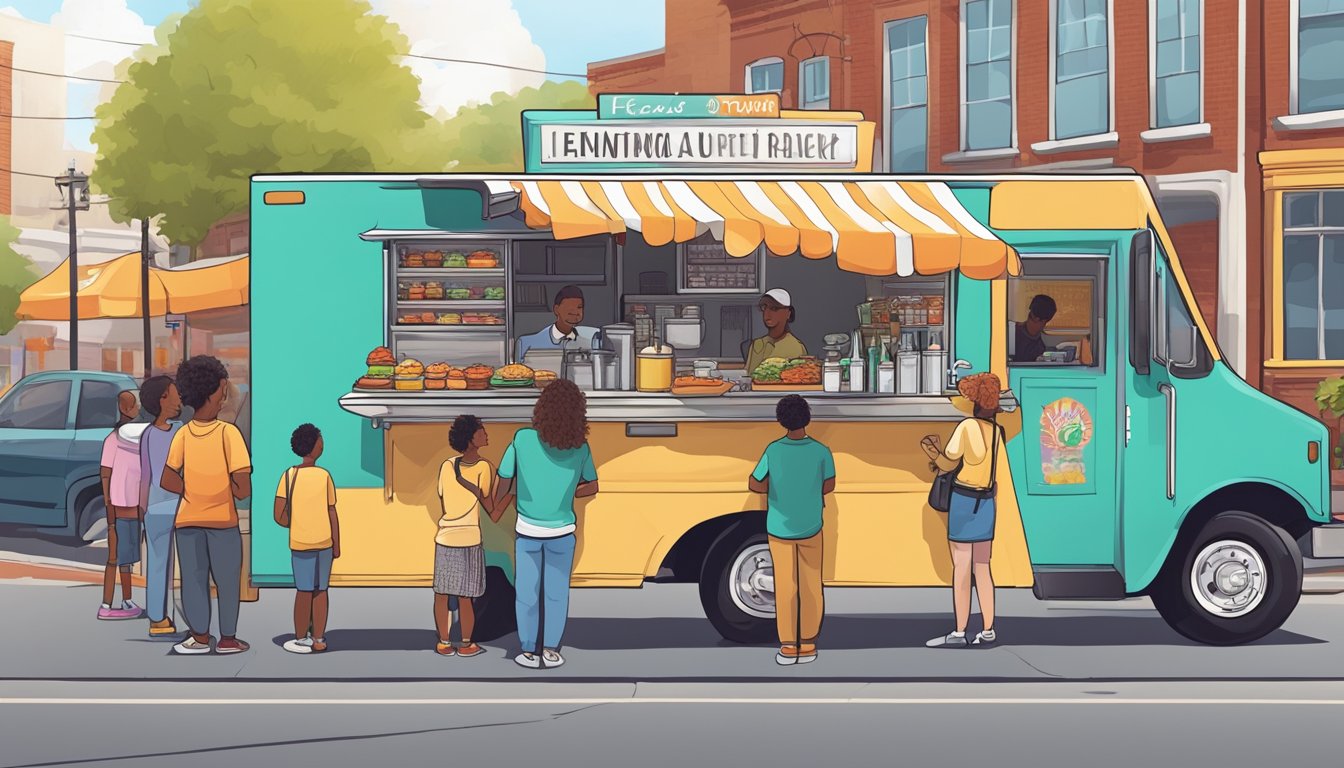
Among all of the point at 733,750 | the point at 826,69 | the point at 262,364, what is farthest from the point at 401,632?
the point at 826,69

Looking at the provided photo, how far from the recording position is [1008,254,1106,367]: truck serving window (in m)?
10.5

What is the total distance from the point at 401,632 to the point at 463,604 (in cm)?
136

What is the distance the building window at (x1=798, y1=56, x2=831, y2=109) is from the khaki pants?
1842 centimetres

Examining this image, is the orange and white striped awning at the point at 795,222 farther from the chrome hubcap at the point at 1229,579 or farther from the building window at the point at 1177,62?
the building window at the point at 1177,62

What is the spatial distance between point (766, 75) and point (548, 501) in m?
20.6

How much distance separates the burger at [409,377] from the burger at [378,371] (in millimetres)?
44

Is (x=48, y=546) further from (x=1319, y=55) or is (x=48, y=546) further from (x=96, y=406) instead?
(x=1319, y=55)

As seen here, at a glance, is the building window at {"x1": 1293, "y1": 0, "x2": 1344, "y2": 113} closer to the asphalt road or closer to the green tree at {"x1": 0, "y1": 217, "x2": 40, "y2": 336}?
the asphalt road

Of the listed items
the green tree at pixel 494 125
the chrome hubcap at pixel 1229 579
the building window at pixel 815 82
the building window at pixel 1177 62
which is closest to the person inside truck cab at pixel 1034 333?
the chrome hubcap at pixel 1229 579

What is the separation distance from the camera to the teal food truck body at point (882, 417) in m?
10.1

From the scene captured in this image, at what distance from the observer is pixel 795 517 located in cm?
948

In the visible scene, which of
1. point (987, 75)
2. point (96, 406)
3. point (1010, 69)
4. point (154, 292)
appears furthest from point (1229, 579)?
point (154, 292)

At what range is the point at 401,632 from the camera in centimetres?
1101

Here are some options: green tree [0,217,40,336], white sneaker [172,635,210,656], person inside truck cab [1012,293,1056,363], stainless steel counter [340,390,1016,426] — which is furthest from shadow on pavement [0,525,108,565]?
green tree [0,217,40,336]
